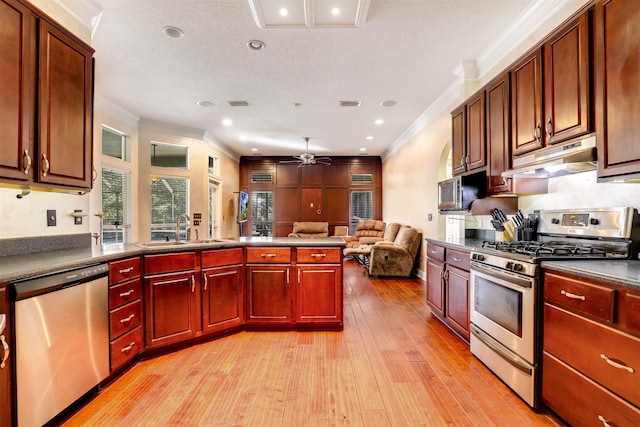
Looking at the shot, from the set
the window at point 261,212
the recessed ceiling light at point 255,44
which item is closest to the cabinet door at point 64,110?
the recessed ceiling light at point 255,44

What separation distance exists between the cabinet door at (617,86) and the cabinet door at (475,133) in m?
1.21

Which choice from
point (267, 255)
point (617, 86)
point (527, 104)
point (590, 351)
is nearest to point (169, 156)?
point (267, 255)

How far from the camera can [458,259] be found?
2.84 metres

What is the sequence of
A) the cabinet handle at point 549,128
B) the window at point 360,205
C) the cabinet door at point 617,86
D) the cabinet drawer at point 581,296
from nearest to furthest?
the cabinet drawer at point 581,296 → the cabinet door at point 617,86 → the cabinet handle at point 549,128 → the window at point 360,205

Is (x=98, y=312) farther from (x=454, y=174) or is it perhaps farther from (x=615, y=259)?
(x=454, y=174)

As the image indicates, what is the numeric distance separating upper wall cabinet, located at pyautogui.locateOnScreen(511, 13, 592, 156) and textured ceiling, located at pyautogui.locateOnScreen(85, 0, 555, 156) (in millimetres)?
663

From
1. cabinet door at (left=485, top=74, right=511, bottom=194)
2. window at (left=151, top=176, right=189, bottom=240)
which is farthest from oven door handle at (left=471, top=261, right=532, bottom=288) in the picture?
window at (left=151, top=176, right=189, bottom=240)

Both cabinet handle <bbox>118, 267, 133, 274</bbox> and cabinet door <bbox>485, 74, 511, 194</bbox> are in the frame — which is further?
cabinet door <bbox>485, 74, 511, 194</bbox>

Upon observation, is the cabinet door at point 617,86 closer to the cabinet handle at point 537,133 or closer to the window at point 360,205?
the cabinet handle at point 537,133

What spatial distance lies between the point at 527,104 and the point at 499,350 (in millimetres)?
1845

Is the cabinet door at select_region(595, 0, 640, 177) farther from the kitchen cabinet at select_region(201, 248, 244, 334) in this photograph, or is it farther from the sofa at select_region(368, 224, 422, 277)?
the sofa at select_region(368, 224, 422, 277)

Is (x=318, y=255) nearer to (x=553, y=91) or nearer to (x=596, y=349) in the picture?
(x=596, y=349)

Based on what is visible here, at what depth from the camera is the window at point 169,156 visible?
5.88 metres

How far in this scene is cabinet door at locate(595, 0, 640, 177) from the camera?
5.08ft
